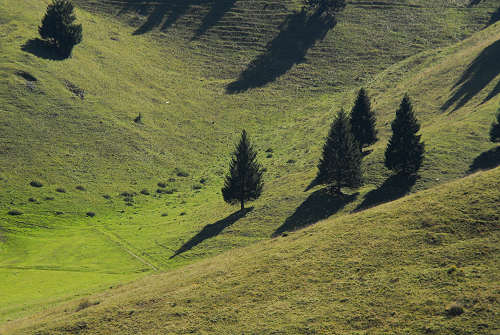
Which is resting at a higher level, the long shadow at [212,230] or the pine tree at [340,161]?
the pine tree at [340,161]

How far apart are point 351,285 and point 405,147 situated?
111 ft

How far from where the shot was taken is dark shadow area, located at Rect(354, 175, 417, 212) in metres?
65.8

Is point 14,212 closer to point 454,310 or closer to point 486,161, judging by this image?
point 454,310

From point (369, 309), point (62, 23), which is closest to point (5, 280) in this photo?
point (369, 309)

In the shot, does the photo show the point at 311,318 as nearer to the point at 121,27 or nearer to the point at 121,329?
the point at 121,329

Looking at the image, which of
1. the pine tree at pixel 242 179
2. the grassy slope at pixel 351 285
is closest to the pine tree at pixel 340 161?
the pine tree at pixel 242 179

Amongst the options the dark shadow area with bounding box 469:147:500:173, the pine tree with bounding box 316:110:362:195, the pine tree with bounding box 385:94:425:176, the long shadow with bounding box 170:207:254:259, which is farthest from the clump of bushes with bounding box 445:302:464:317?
the long shadow with bounding box 170:207:254:259

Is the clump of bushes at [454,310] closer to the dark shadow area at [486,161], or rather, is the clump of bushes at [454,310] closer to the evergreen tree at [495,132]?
the dark shadow area at [486,161]

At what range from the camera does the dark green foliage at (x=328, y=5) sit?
149000mm

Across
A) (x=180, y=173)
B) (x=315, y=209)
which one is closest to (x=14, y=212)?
(x=180, y=173)

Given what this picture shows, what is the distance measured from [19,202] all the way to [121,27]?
87959mm

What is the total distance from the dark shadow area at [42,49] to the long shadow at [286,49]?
4354cm

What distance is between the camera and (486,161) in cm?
6812

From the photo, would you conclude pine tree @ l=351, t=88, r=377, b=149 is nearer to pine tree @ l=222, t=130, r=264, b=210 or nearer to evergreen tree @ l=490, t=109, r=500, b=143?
evergreen tree @ l=490, t=109, r=500, b=143
